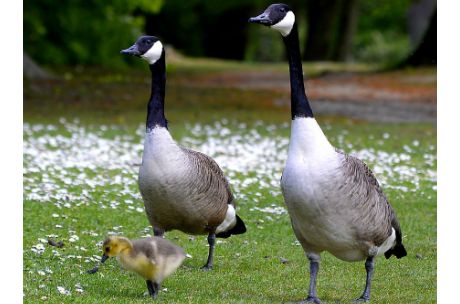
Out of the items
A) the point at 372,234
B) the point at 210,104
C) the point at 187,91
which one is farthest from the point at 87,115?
the point at 372,234

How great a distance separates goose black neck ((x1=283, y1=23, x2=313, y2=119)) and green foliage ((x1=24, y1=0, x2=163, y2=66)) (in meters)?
27.6

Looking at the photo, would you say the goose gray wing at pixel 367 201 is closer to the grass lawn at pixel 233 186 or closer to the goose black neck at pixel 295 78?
the goose black neck at pixel 295 78

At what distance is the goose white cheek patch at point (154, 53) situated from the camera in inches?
317

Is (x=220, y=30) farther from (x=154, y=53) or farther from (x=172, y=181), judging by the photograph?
(x=172, y=181)

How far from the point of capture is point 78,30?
35.9 m

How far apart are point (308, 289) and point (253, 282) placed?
0.50 metres

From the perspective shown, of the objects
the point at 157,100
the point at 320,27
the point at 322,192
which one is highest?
the point at 157,100

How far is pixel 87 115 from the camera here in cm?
2198

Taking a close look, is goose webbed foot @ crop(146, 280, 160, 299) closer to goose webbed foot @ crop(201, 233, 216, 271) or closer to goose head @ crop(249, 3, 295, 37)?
goose webbed foot @ crop(201, 233, 216, 271)

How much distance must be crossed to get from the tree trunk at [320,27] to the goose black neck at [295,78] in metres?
39.5

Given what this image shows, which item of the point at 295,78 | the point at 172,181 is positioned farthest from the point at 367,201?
the point at 172,181

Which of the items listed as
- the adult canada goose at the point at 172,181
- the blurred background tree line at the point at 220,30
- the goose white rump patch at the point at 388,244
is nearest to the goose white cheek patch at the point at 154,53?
the adult canada goose at the point at 172,181

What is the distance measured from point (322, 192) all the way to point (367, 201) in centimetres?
50
